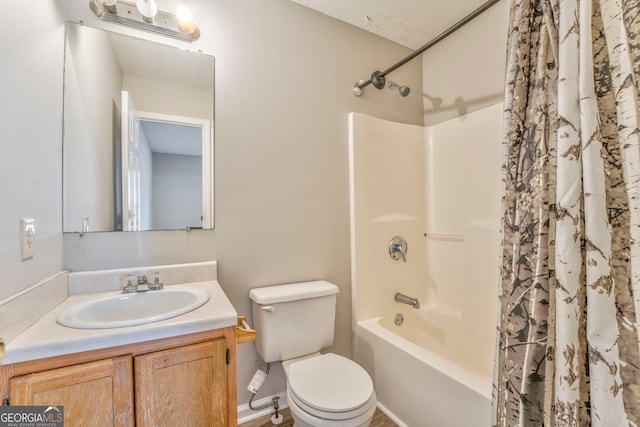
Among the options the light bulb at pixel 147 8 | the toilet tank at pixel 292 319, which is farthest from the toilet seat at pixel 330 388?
the light bulb at pixel 147 8

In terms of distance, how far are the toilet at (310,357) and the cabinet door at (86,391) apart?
0.66 m

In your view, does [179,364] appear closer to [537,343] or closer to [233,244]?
[233,244]

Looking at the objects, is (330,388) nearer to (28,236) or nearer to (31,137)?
(28,236)

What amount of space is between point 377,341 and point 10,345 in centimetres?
156

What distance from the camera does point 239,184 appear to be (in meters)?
1.59

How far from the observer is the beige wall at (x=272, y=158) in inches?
59.2

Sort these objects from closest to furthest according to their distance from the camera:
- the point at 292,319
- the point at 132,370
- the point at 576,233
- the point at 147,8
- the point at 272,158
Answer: the point at 576,233
the point at 132,370
the point at 147,8
the point at 292,319
the point at 272,158

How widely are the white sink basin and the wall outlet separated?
229 millimetres

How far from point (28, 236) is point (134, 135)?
64 centimetres

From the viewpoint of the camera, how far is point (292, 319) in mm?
1555

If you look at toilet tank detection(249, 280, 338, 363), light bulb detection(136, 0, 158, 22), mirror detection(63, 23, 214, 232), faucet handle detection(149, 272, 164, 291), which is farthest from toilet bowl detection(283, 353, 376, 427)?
light bulb detection(136, 0, 158, 22)

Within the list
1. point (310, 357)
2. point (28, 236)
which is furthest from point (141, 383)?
point (310, 357)

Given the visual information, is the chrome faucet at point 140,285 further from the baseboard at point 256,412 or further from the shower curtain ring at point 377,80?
the shower curtain ring at point 377,80

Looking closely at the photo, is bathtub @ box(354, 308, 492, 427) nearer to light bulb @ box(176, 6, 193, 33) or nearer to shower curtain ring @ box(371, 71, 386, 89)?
shower curtain ring @ box(371, 71, 386, 89)
